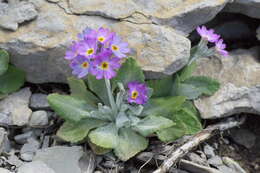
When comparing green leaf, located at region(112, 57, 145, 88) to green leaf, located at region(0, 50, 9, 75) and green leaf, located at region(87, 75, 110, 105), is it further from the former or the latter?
green leaf, located at region(0, 50, 9, 75)

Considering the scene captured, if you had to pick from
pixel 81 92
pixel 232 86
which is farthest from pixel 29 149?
pixel 232 86

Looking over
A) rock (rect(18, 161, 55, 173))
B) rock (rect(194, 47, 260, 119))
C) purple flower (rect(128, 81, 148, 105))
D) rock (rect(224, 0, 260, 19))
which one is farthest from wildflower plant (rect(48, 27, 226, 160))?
rock (rect(224, 0, 260, 19))

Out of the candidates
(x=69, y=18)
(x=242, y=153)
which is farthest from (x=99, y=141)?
(x=242, y=153)

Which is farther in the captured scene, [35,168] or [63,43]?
[63,43]

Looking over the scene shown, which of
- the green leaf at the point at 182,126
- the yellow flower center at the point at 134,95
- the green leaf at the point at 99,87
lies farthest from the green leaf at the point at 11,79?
the green leaf at the point at 182,126

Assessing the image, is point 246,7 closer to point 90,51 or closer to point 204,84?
point 204,84

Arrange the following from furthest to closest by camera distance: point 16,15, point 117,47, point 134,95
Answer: point 16,15, point 134,95, point 117,47

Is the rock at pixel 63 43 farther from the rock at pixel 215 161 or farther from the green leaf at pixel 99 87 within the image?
the rock at pixel 215 161
